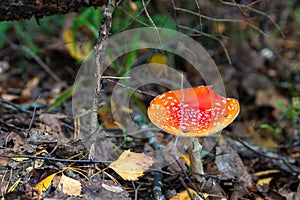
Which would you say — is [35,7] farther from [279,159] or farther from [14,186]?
[279,159]

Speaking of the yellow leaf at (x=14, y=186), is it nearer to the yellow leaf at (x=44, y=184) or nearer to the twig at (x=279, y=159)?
the yellow leaf at (x=44, y=184)

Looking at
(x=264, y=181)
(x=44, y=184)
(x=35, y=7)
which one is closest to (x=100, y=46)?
(x=35, y=7)

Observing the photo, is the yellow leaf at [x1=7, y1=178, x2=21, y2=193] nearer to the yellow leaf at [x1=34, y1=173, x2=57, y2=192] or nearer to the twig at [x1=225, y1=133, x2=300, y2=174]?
the yellow leaf at [x1=34, y1=173, x2=57, y2=192]

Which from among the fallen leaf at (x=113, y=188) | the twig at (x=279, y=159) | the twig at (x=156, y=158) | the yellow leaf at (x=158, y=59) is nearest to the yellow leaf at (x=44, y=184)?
the fallen leaf at (x=113, y=188)

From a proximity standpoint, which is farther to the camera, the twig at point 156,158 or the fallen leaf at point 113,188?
the twig at point 156,158

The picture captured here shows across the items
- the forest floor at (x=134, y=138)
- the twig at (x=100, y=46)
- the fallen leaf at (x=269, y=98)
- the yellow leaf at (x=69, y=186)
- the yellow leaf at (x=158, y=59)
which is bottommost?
the fallen leaf at (x=269, y=98)

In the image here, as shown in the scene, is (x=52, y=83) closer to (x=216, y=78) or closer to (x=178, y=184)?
(x=216, y=78)

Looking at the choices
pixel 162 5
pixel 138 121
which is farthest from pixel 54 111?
pixel 162 5
